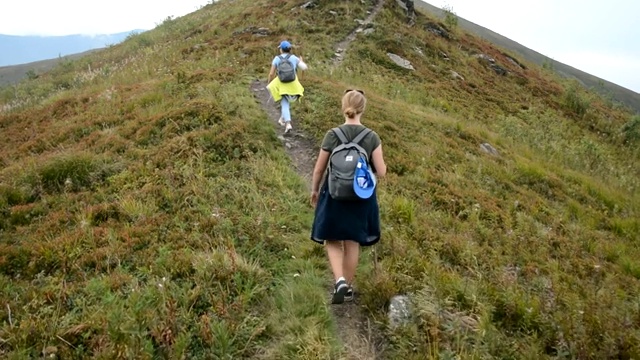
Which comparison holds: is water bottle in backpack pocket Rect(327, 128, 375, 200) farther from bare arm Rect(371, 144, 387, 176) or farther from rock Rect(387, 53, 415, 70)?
rock Rect(387, 53, 415, 70)

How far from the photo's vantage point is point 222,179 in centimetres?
819

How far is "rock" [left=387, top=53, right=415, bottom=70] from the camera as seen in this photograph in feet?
76.5

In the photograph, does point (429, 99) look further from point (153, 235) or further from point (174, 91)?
point (153, 235)

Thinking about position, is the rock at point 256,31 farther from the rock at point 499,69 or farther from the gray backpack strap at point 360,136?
the gray backpack strap at point 360,136

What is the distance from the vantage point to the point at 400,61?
23734 mm

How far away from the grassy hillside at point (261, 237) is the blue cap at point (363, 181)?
3.92 feet

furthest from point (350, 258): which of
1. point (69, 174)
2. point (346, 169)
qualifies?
point (69, 174)

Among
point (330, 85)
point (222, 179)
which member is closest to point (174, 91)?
point (330, 85)

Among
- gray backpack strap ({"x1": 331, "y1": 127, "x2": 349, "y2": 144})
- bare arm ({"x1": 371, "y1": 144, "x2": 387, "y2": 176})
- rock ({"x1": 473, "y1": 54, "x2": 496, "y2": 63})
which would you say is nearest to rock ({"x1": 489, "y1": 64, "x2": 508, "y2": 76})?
rock ({"x1": 473, "y1": 54, "x2": 496, "y2": 63})

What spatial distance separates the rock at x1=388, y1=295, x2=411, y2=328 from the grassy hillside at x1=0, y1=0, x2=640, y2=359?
0.12m

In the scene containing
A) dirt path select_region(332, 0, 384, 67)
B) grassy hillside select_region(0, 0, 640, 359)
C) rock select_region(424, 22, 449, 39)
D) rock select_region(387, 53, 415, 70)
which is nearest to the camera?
grassy hillside select_region(0, 0, 640, 359)

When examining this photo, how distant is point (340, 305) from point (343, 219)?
1057 mm

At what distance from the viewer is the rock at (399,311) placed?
4777 mm

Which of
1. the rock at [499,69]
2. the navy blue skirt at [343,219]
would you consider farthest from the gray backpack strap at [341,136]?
the rock at [499,69]
